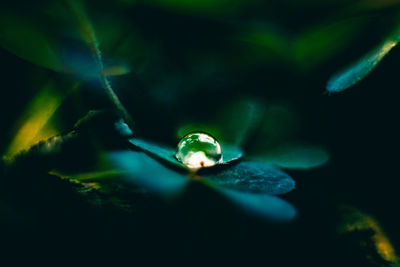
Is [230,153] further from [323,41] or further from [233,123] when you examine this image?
[323,41]

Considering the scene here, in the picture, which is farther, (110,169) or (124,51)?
(124,51)

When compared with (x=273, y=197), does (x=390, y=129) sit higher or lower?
higher

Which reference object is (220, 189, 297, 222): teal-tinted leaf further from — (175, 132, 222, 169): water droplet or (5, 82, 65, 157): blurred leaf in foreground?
(5, 82, 65, 157): blurred leaf in foreground

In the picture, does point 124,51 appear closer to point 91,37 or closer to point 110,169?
point 91,37

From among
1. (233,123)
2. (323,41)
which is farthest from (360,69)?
(233,123)

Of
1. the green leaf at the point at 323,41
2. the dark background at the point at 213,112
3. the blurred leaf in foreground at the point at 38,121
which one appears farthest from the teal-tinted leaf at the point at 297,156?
the blurred leaf in foreground at the point at 38,121

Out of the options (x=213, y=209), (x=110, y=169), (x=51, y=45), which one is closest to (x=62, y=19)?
(x=51, y=45)
